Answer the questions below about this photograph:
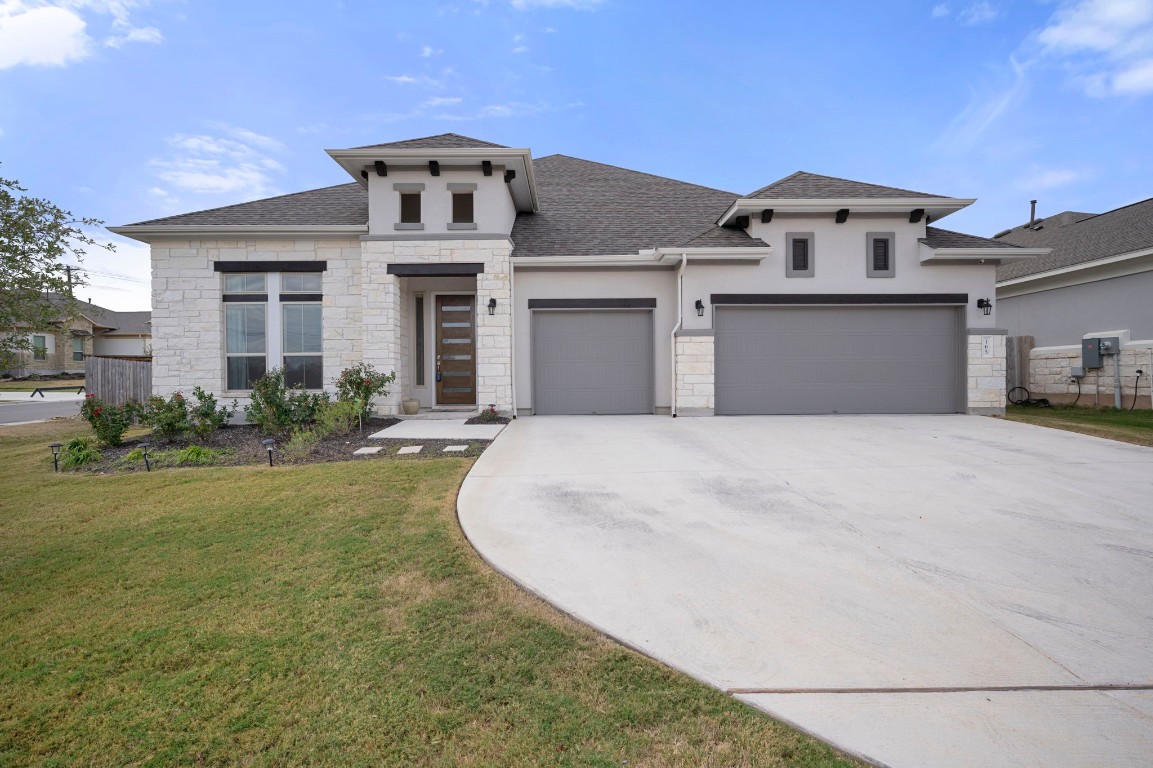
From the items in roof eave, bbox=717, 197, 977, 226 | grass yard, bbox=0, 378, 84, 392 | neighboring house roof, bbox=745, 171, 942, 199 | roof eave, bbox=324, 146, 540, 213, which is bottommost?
grass yard, bbox=0, 378, 84, 392

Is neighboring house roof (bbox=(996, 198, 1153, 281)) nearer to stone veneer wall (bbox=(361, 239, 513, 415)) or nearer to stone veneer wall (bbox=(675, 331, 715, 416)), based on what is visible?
stone veneer wall (bbox=(675, 331, 715, 416))

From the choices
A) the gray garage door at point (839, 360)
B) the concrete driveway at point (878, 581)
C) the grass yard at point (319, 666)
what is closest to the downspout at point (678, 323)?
the gray garage door at point (839, 360)

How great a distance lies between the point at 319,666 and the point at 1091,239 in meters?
20.0

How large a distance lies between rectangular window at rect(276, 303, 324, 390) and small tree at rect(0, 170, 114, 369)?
3.30 meters

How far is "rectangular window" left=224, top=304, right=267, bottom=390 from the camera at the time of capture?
11.0 meters

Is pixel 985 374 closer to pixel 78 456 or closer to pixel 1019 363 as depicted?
pixel 1019 363

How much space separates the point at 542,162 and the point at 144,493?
14183 millimetres

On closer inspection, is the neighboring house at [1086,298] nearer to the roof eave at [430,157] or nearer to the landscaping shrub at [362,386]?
the roof eave at [430,157]

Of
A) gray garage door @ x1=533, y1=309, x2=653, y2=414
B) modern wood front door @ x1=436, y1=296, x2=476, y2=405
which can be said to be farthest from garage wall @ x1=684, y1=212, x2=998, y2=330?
modern wood front door @ x1=436, y1=296, x2=476, y2=405

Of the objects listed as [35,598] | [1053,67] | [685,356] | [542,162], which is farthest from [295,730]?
[1053,67]

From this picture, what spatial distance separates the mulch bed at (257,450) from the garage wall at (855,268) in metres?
6.50

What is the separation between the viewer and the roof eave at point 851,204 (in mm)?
10477

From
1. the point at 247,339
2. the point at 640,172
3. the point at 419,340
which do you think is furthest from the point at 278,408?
the point at 640,172

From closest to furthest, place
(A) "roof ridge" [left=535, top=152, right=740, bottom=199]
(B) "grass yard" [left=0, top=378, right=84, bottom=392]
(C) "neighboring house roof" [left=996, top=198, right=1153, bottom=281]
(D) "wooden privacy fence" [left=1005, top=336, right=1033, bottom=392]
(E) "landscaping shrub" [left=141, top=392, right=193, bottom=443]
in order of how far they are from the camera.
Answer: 1. (E) "landscaping shrub" [left=141, top=392, right=193, bottom=443]
2. (C) "neighboring house roof" [left=996, top=198, right=1153, bottom=281]
3. (D) "wooden privacy fence" [left=1005, top=336, right=1033, bottom=392]
4. (A) "roof ridge" [left=535, top=152, right=740, bottom=199]
5. (B) "grass yard" [left=0, top=378, right=84, bottom=392]
